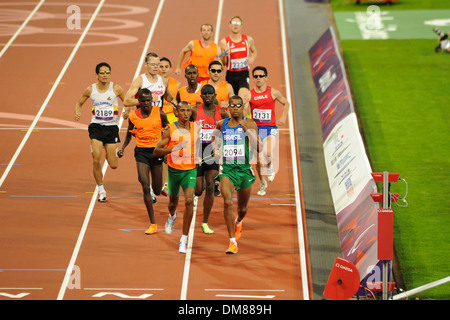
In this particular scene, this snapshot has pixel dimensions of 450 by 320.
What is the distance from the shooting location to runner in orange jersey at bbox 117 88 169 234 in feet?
41.2

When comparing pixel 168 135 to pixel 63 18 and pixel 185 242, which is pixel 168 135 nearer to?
pixel 185 242

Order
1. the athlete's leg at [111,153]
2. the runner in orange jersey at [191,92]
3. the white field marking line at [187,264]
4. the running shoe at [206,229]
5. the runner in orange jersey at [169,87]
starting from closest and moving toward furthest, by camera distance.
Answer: the white field marking line at [187,264] → the running shoe at [206,229] → the runner in orange jersey at [191,92] → the athlete's leg at [111,153] → the runner in orange jersey at [169,87]

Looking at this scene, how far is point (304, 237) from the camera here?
1284 cm

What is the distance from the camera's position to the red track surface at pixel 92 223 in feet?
37.1

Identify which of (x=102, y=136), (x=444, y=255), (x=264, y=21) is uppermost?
(x=102, y=136)

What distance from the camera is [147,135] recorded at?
497 inches

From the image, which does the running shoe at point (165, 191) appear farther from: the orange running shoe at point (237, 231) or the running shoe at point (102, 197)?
the orange running shoe at point (237, 231)

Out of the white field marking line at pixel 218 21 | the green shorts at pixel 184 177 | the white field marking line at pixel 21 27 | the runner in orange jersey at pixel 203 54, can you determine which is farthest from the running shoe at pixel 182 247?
the white field marking line at pixel 21 27

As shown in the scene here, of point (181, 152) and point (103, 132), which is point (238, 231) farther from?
point (103, 132)

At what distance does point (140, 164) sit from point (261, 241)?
2.15 m

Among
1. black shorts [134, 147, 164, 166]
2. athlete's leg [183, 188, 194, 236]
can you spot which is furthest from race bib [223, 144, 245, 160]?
black shorts [134, 147, 164, 166]

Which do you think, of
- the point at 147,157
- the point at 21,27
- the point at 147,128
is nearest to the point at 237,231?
the point at 147,157

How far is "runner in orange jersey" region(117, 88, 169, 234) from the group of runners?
15 millimetres

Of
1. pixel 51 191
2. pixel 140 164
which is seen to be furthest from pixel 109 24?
pixel 140 164
